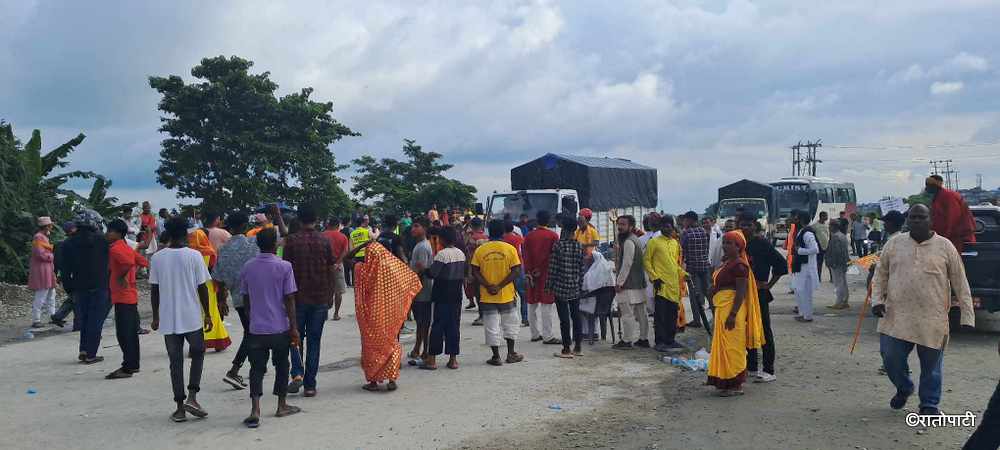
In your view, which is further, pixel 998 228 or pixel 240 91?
pixel 240 91

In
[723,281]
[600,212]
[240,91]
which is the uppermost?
[240,91]

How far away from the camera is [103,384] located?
8438 mm

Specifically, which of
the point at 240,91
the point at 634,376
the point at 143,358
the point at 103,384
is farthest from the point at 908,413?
the point at 240,91

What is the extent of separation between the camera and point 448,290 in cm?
893

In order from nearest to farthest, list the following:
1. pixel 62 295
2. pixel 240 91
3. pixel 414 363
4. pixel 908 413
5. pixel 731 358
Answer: pixel 908 413, pixel 731 358, pixel 414 363, pixel 62 295, pixel 240 91

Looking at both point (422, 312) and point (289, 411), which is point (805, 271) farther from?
point (289, 411)

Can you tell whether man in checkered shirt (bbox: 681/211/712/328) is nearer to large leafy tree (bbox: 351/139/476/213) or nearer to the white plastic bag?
the white plastic bag

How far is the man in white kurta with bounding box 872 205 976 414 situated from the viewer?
6352 millimetres

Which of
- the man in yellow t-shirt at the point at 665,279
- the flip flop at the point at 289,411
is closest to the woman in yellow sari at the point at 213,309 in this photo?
the flip flop at the point at 289,411

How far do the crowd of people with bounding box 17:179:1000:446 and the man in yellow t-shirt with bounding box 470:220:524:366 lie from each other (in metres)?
0.02

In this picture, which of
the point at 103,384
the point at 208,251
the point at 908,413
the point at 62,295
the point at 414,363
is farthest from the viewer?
the point at 62,295

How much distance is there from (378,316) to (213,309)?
2.99 m

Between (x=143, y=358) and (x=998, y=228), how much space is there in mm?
12081

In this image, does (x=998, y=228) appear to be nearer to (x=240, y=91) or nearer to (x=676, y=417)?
(x=676, y=417)
